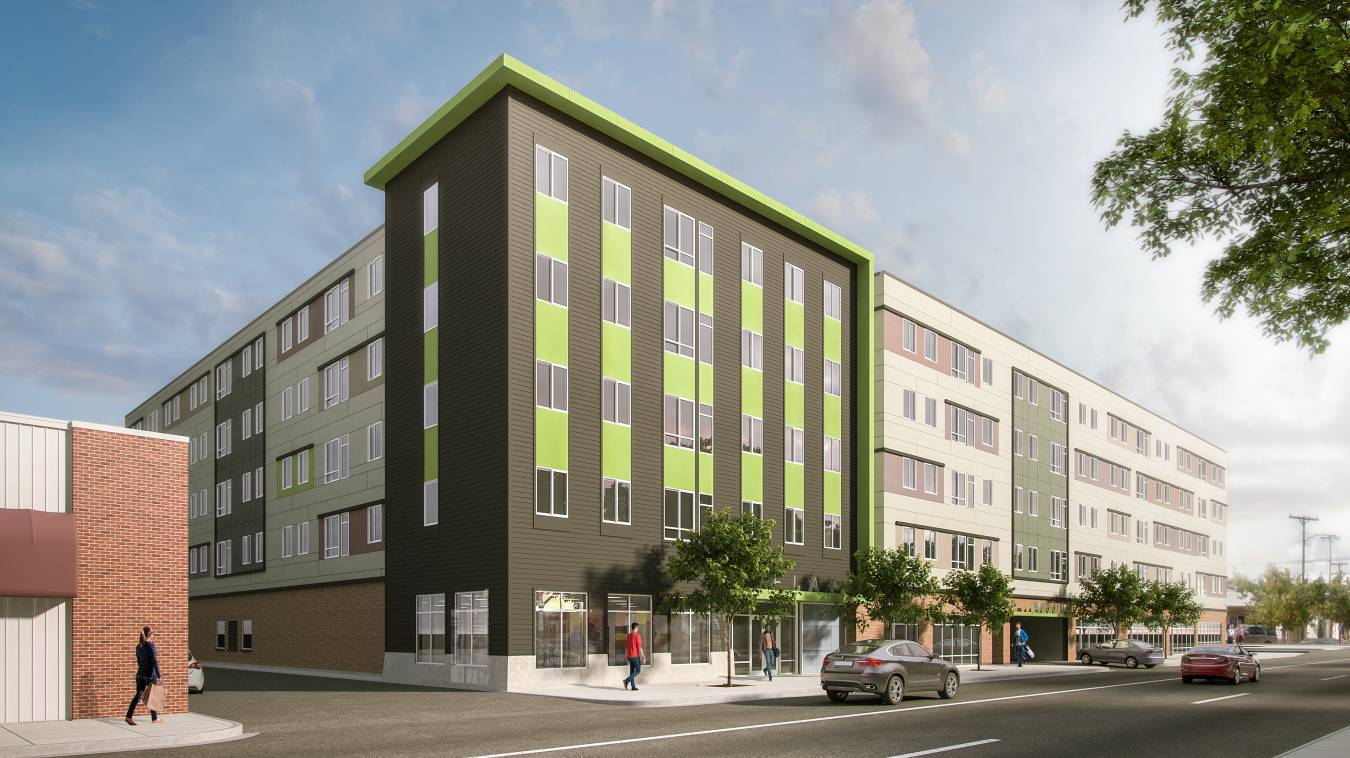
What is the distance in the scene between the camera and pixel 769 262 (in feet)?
146

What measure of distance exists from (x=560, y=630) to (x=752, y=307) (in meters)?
16.1

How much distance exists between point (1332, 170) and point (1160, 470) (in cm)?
7365

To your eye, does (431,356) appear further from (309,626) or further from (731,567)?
(309,626)

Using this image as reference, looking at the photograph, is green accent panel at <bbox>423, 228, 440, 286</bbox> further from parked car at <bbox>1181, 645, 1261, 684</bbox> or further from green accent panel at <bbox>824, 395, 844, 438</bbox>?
parked car at <bbox>1181, 645, 1261, 684</bbox>

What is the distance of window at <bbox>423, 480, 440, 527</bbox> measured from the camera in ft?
121

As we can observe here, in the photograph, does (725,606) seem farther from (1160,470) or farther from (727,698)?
(1160,470)

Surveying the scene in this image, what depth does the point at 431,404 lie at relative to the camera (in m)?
37.9

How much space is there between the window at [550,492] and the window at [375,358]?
11941 millimetres

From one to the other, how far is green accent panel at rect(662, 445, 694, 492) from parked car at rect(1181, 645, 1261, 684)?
18.9 metres

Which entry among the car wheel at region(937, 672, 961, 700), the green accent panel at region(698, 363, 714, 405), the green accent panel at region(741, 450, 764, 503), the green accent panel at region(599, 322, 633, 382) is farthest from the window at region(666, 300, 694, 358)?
the car wheel at region(937, 672, 961, 700)

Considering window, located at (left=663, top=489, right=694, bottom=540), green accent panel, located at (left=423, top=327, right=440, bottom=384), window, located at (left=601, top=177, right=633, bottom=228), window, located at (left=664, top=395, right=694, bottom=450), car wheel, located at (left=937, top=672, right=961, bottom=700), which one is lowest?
car wheel, located at (left=937, top=672, right=961, bottom=700)

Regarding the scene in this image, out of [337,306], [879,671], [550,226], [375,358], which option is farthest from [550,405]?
[337,306]

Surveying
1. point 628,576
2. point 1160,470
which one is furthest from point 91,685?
point 1160,470

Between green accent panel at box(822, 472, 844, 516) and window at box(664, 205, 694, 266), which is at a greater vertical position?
window at box(664, 205, 694, 266)
